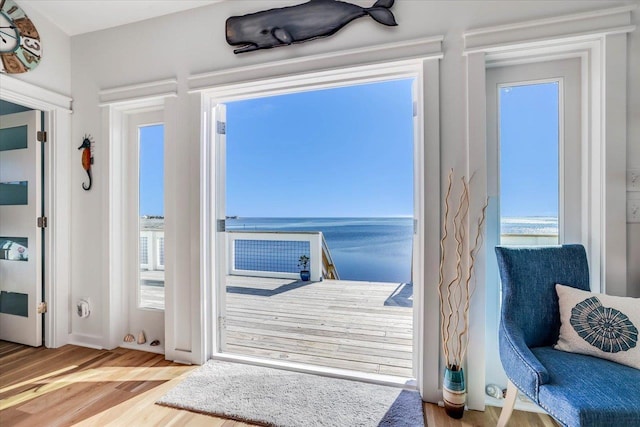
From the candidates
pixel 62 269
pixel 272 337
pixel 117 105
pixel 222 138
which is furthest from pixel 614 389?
pixel 62 269

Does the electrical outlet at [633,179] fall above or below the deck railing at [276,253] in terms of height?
above

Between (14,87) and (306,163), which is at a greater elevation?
(306,163)

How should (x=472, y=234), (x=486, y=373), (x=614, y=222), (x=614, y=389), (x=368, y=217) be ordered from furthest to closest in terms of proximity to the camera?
(x=368, y=217) → (x=486, y=373) → (x=472, y=234) → (x=614, y=222) → (x=614, y=389)

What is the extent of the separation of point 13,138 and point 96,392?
2376 millimetres

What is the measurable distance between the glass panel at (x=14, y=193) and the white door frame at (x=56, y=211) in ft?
0.71

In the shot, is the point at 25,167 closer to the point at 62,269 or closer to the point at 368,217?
the point at 62,269

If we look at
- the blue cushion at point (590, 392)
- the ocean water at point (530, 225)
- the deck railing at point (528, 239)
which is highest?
the ocean water at point (530, 225)

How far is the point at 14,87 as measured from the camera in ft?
7.61

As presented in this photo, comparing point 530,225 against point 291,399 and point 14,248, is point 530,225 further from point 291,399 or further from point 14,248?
point 14,248

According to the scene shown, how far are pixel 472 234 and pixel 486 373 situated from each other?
0.92 metres

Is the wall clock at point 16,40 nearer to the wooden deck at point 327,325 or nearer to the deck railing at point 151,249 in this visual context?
the deck railing at point 151,249

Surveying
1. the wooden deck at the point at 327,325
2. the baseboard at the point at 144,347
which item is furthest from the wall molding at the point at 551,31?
the baseboard at the point at 144,347

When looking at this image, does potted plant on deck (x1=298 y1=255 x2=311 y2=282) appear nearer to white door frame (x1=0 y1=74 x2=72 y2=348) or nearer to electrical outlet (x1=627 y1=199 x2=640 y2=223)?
white door frame (x1=0 y1=74 x2=72 y2=348)

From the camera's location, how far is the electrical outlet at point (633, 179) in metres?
1.63
